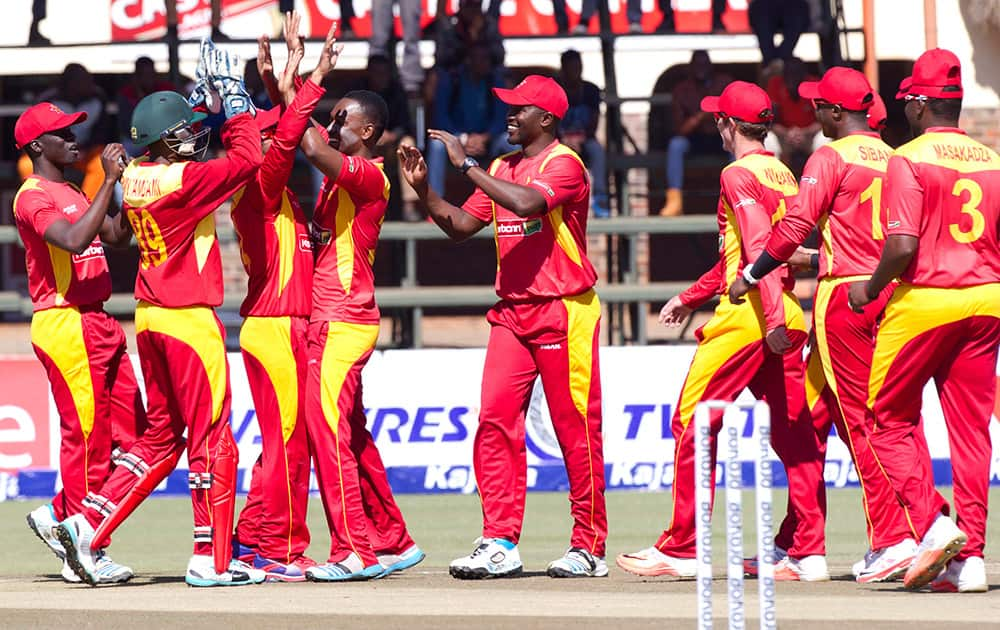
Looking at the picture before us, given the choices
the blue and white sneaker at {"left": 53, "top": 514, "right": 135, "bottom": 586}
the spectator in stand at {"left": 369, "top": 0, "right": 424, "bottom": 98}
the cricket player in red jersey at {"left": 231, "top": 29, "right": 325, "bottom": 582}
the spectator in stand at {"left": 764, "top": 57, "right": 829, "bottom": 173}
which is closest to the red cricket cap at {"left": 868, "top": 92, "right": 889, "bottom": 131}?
the cricket player in red jersey at {"left": 231, "top": 29, "right": 325, "bottom": 582}

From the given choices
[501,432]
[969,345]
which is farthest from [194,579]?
[969,345]

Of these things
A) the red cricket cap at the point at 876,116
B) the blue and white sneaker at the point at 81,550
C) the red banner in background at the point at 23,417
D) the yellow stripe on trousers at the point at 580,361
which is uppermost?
the red cricket cap at the point at 876,116

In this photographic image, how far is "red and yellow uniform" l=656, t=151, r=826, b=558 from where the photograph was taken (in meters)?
8.20

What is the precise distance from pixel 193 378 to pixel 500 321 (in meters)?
1.47

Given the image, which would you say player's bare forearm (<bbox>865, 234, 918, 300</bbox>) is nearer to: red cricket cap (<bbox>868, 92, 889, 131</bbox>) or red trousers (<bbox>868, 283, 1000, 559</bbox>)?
red trousers (<bbox>868, 283, 1000, 559</bbox>)

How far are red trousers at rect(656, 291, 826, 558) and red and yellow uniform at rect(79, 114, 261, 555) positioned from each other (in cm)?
203

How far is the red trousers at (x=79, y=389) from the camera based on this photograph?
8797mm

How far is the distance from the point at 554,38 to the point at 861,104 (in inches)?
406

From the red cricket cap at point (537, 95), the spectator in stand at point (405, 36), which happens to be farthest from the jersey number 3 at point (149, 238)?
the spectator in stand at point (405, 36)

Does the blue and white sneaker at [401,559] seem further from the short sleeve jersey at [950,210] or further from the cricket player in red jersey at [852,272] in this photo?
the short sleeve jersey at [950,210]

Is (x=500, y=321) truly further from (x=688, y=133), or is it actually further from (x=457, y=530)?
(x=688, y=133)

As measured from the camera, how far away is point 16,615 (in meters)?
7.38

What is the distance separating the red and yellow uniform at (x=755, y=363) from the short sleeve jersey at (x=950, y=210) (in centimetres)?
70

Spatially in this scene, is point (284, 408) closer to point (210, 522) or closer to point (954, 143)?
point (210, 522)
